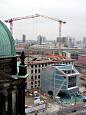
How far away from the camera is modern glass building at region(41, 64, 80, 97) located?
12850cm

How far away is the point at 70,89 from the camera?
431 feet

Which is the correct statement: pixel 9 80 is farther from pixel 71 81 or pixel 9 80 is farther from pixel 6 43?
pixel 71 81

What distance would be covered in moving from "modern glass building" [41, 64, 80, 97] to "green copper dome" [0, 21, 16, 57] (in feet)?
320

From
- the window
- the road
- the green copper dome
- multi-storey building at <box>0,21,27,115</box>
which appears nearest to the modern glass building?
the window

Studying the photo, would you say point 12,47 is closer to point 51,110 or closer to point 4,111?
point 4,111

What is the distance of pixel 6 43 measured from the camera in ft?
98.1

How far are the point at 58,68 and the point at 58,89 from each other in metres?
8.28

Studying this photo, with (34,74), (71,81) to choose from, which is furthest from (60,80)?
(34,74)

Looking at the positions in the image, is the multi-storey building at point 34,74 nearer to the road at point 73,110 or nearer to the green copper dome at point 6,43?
the road at point 73,110

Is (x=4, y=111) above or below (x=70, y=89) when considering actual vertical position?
above

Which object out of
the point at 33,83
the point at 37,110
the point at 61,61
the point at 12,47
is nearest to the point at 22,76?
the point at 12,47

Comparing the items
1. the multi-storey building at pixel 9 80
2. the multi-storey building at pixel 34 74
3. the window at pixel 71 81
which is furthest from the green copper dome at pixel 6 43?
the multi-storey building at pixel 34 74

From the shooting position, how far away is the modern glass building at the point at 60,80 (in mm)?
128500

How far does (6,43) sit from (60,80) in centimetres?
10001
